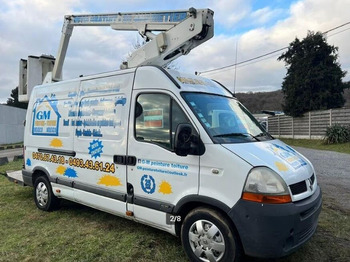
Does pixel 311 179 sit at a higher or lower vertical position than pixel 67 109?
lower

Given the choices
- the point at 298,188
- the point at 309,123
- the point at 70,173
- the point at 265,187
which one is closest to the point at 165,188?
the point at 265,187

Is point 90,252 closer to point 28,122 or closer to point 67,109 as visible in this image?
point 67,109

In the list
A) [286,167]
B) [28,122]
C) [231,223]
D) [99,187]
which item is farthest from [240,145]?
[28,122]

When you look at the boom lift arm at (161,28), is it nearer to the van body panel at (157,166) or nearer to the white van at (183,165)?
the white van at (183,165)

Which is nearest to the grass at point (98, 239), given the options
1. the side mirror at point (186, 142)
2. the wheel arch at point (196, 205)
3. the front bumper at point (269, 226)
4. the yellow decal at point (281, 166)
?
the wheel arch at point (196, 205)

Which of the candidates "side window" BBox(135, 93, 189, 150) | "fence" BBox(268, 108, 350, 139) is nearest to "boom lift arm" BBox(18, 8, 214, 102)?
"side window" BBox(135, 93, 189, 150)

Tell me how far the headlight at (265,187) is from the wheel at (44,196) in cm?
406

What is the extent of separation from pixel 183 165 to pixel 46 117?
347 cm

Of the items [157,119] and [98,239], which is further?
[98,239]

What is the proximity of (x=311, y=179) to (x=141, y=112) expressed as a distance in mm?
2386

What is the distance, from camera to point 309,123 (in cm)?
2327

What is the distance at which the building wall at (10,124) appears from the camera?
96.3 ft

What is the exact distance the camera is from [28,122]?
634 centimetres

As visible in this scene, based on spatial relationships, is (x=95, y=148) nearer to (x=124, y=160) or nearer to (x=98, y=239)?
(x=124, y=160)
